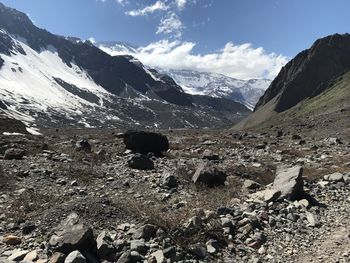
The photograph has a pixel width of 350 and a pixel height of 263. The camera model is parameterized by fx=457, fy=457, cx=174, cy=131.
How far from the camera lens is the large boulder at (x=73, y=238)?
1399cm

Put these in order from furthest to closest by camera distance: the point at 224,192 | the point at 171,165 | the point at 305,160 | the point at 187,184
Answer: the point at 305,160 → the point at 171,165 → the point at 187,184 → the point at 224,192

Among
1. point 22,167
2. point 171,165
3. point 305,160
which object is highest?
point 305,160

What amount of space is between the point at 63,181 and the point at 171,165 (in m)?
7.83

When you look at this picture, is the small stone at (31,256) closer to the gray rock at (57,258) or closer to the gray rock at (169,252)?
the gray rock at (57,258)

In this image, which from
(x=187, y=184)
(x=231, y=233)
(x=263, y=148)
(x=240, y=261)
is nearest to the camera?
(x=240, y=261)

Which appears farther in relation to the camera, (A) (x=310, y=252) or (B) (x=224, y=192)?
(B) (x=224, y=192)

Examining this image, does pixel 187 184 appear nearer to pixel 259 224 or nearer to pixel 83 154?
pixel 259 224

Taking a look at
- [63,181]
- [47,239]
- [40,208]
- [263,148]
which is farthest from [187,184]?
[263,148]

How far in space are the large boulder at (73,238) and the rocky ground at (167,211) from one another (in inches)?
1.3

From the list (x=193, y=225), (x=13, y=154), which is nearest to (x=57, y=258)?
(x=193, y=225)

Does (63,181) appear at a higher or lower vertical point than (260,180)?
lower

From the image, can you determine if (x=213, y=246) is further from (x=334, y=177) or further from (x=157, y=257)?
(x=334, y=177)

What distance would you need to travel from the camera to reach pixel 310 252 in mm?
15211

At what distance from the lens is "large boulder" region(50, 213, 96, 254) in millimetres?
13992
